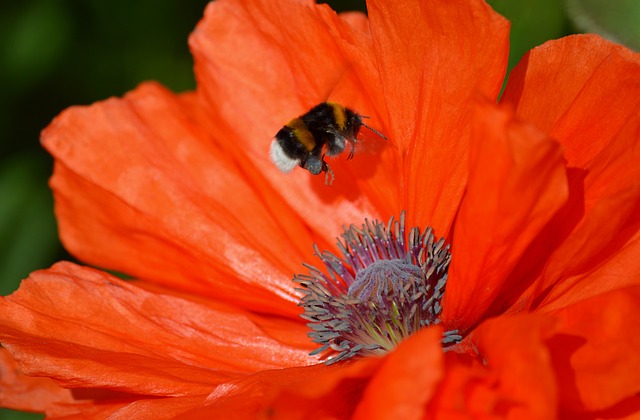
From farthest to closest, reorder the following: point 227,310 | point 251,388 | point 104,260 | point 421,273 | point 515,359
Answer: point 104,260, point 227,310, point 421,273, point 251,388, point 515,359

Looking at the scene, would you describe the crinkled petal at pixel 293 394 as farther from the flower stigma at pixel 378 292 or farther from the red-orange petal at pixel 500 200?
the red-orange petal at pixel 500 200

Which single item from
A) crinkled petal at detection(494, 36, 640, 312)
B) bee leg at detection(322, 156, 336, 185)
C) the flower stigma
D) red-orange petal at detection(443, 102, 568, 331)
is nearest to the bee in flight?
bee leg at detection(322, 156, 336, 185)

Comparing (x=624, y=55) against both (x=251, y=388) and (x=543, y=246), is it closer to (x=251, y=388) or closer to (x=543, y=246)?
(x=543, y=246)

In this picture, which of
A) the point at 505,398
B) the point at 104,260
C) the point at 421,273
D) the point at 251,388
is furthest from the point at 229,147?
the point at 505,398

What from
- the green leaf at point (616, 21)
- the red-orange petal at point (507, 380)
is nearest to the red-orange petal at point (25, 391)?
the red-orange petal at point (507, 380)

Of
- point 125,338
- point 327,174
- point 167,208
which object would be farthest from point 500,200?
point 167,208
